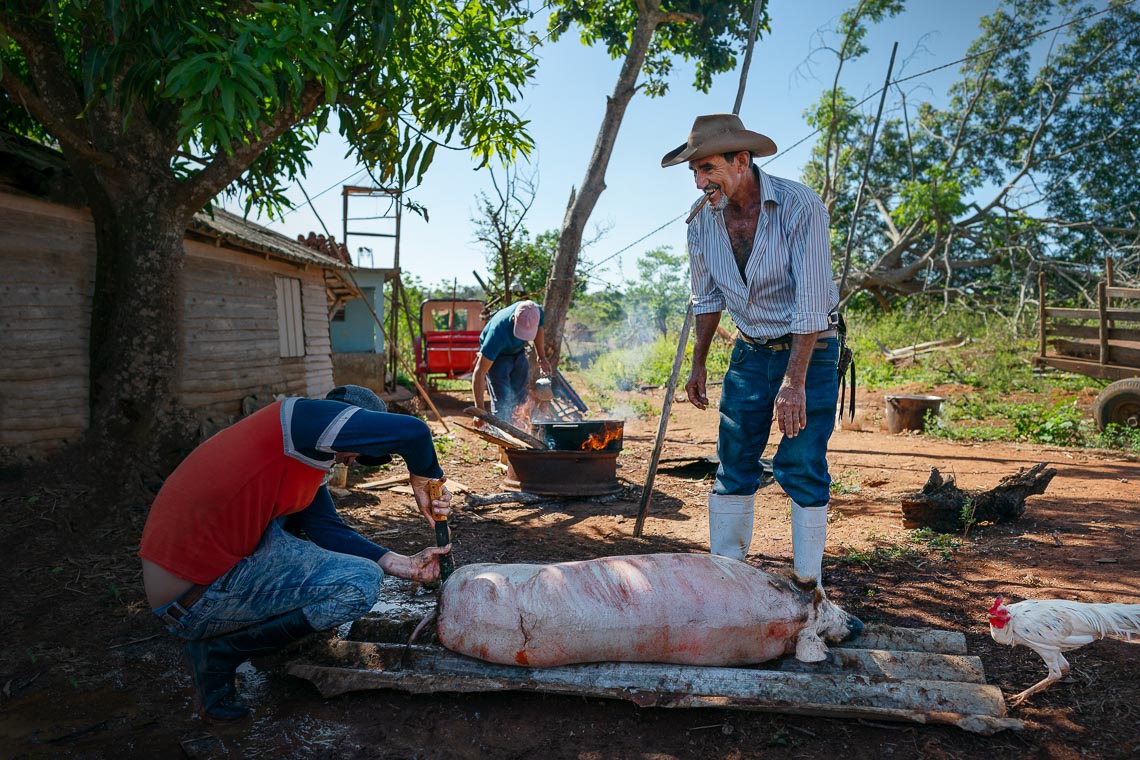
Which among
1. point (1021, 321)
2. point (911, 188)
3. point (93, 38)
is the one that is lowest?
point (1021, 321)

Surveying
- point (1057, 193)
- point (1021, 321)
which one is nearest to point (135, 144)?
point (1021, 321)

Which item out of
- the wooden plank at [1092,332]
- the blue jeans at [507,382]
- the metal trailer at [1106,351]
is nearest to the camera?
the blue jeans at [507,382]

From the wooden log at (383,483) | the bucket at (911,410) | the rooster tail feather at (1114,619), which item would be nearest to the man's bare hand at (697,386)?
the rooster tail feather at (1114,619)

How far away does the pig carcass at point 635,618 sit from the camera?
2436 millimetres

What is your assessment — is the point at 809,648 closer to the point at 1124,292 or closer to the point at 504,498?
the point at 504,498

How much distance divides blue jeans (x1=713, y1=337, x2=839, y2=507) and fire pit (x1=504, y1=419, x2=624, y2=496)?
2517mm

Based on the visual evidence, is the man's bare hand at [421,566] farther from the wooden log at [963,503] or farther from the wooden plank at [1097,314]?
the wooden plank at [1097,314]

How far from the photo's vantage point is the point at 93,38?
14.4 ft

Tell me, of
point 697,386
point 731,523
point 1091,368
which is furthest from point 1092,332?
point 731,523

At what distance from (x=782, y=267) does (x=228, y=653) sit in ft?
8.13

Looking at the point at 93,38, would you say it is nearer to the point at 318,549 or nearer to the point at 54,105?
the point at 54,105

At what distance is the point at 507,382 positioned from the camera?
6949 mm

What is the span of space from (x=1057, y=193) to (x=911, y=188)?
6.39 metres

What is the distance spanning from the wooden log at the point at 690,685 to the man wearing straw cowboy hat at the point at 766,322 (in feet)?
1.64
